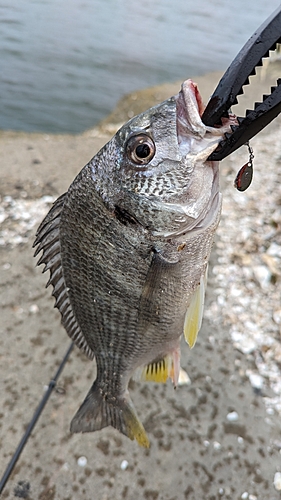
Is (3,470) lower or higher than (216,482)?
lower

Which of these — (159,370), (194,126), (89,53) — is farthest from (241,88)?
(89,53)

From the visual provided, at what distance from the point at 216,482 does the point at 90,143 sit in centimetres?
457

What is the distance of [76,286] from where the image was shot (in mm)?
1391

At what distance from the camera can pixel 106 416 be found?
1.60 metres

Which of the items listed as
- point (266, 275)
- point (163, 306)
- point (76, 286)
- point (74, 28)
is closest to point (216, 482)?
point (163, 306)

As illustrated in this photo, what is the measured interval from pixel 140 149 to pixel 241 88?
363mm

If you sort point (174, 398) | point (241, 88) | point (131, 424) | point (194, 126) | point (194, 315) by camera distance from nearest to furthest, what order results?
1. point (241, 88)
2. point (194, 126)
3. point (194, 315)
4. point (131, 424)
5. point (174, 398)

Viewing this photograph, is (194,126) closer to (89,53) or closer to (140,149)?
(140,149)

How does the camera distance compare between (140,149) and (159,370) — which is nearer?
(140,149)

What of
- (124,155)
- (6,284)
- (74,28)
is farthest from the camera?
(74,28)

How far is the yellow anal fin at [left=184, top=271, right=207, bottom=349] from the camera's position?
4.30 feet

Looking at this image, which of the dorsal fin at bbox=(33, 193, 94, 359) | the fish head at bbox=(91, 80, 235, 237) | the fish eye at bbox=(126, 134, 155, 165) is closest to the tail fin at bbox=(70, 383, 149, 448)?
the dorsal fin at bbox=(33, 193, 94, 359)

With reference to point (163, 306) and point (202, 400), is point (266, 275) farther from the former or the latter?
point (163, 306)

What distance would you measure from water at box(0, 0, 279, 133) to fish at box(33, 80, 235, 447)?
264 inches
